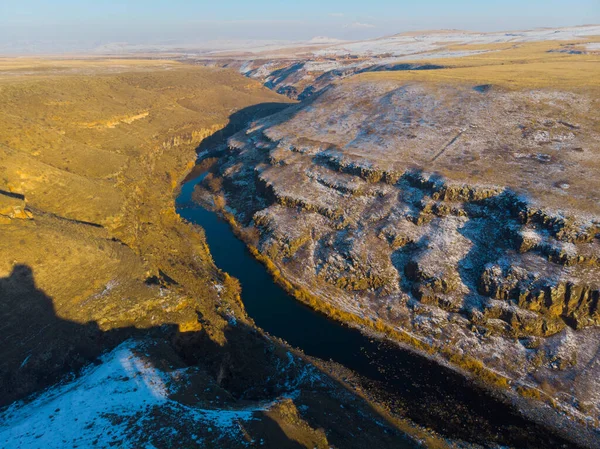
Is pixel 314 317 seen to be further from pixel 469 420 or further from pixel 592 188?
pixel 592 188

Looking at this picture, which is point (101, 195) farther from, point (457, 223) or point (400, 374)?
point (457, 223)

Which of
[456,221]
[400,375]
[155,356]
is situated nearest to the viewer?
[155,356]

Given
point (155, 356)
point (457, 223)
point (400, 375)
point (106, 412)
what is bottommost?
point (400, 375)

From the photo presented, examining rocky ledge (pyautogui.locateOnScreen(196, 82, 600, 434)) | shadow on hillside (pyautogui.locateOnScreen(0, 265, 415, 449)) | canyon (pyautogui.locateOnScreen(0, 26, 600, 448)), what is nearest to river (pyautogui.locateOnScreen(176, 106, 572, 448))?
canyon (pyautogui.locateOnScreen(0, 26, 600, 448))

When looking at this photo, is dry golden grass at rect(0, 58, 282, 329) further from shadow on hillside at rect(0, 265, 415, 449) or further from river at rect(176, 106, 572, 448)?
river at rect(176, 106, 572, 448)

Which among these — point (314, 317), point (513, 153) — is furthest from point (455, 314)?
point (513, 153)

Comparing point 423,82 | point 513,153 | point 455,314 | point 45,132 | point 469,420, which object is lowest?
point 469,420

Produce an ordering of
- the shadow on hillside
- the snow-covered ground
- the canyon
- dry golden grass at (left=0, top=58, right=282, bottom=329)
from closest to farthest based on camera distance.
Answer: the snow-covered ground
the shadow on hillside
the canyon
dry golden grass at (left=0, top=58, right=282, bottom=329)

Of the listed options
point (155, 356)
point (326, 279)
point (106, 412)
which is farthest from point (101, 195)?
point (106, 412)
